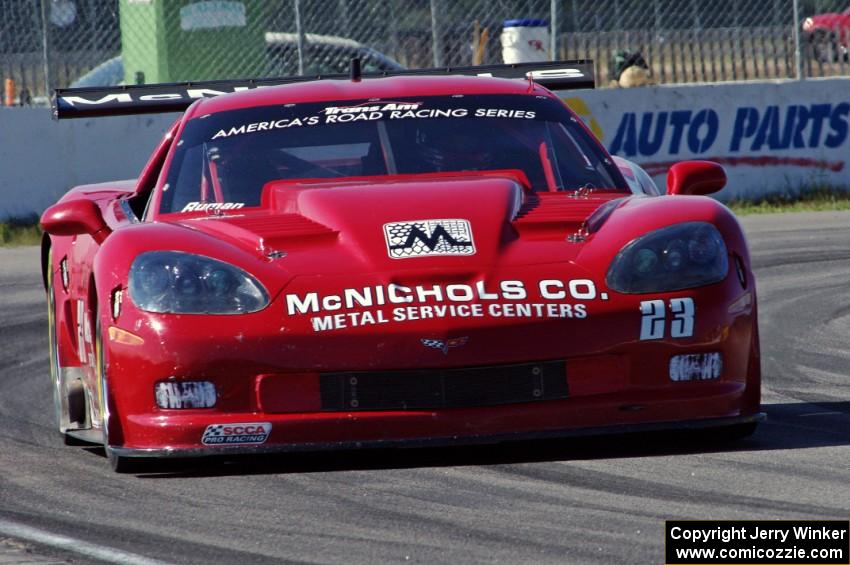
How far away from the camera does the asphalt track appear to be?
153 inches

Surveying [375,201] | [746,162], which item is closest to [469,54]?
[746,162]

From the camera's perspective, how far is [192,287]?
15.8 feet

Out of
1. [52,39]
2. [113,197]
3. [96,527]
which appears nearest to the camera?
[96,527]

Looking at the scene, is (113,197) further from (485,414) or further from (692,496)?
(692,496)

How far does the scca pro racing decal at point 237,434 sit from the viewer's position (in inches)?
185

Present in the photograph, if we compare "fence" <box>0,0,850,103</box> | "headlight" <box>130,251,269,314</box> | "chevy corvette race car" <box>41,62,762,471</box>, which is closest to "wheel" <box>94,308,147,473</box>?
"chevy corvette race car" <box>41,62,762,471</box>

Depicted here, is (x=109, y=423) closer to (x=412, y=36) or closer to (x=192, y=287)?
(x=192, y=287)

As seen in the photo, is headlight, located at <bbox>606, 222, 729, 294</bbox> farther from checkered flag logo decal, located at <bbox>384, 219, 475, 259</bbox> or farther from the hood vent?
checkered flag logo decal, located at <bbox>384, 219, 475, 259</bbox>

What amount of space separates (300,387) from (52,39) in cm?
990

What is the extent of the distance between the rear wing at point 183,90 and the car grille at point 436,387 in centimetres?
265

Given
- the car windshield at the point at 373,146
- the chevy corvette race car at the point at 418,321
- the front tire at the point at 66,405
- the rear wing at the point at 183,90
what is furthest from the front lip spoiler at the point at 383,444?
the rear wing at the point at 183,90

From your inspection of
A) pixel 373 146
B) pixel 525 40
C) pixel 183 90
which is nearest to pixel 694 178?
pixel 373 146

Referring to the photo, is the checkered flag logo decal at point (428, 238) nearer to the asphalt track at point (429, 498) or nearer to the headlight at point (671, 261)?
the headlight at point (671, 261)

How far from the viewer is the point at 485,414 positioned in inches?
186
